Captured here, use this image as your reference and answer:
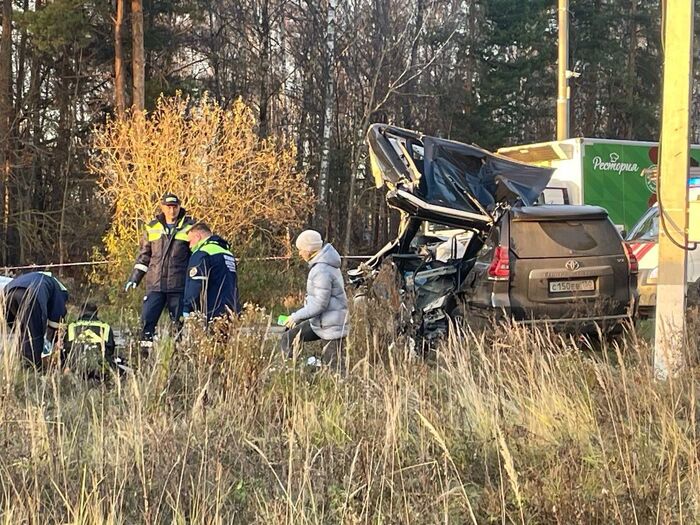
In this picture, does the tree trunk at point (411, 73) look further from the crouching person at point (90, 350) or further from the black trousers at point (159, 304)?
the crouching person at point (90, 350)

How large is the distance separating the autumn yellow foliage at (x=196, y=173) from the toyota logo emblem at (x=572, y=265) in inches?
255

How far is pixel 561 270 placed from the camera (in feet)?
22.6

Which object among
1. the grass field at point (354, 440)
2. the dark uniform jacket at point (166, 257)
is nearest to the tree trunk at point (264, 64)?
the dark uniform jacket at point (166, 257)

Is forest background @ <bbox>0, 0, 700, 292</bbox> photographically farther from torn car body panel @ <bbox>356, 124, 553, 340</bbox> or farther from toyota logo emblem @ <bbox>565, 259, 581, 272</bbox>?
toyota logo emblem @ <bbox>565, 259, 581, 272</bbox>

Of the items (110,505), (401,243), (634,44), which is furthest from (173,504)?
(634,44)

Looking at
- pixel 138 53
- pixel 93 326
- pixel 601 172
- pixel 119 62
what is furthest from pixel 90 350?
pixel 119 62

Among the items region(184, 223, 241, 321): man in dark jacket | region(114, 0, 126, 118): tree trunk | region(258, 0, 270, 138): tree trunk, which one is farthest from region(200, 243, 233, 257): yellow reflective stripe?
region(258, 0, 270, 138): tree trunk

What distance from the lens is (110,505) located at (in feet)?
9.09

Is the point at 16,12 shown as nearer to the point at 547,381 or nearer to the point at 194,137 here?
the point at 194,137

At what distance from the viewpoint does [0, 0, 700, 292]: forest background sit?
19.8 meters

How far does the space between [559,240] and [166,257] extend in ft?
12.5

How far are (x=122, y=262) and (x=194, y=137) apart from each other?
7.97 feet

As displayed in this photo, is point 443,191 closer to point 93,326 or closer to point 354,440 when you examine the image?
point 93,326

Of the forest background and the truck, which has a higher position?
the forest background
